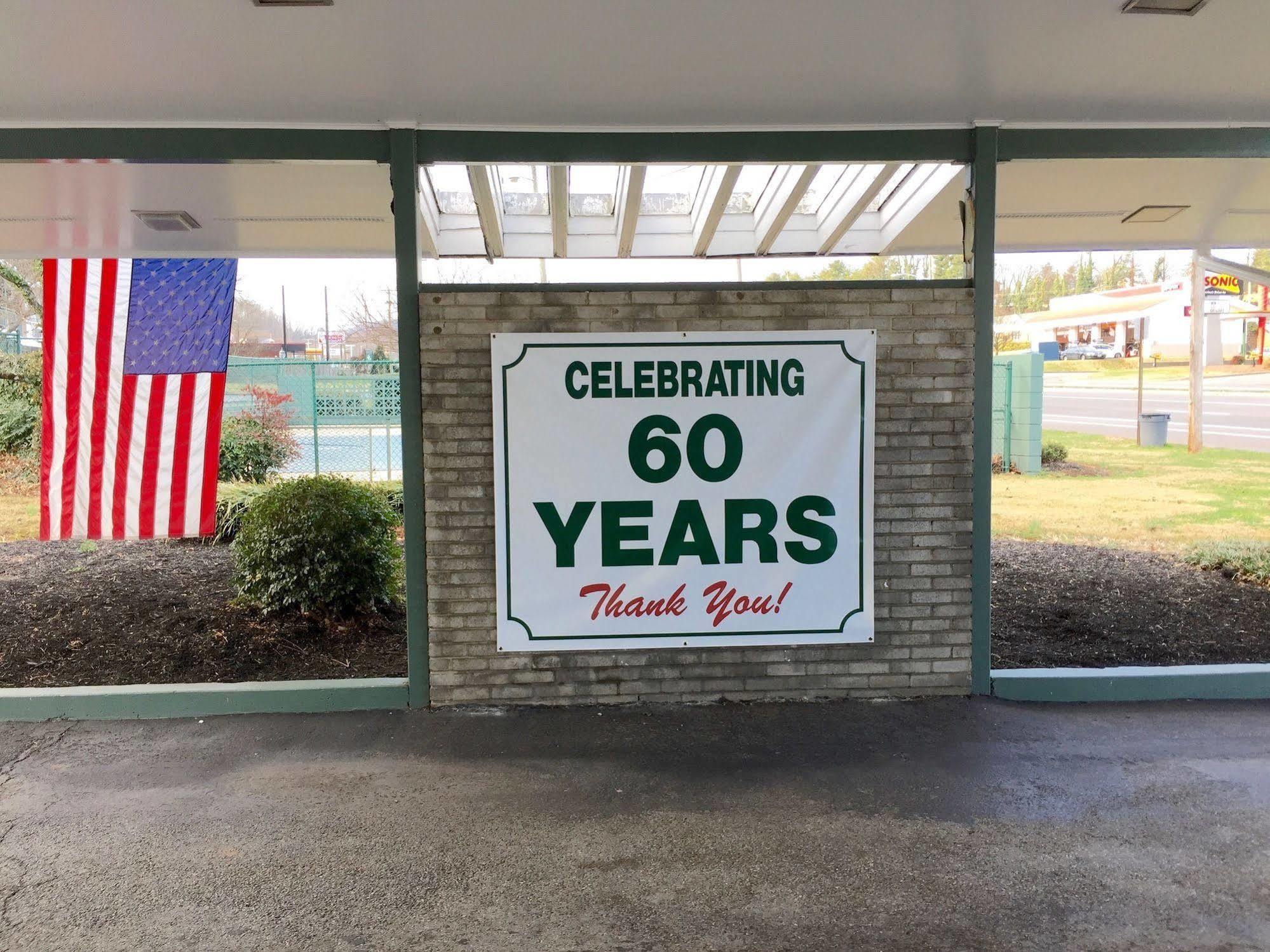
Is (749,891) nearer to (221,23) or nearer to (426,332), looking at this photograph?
(426,332)

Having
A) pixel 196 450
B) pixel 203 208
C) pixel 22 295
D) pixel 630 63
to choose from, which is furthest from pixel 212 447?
pixel 22 295

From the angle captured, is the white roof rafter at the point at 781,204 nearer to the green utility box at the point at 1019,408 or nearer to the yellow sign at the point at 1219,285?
the green utility box at the point at 1019,408

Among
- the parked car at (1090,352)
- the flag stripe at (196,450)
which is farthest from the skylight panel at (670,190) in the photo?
the parked car at (1090,352)

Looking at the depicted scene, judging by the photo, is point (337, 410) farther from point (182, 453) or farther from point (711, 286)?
point (711, 286)

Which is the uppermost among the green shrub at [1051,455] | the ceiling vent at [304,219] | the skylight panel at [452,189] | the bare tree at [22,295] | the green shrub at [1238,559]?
the bare tree at [22,295]

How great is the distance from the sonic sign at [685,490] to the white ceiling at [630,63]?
1165 millimetres

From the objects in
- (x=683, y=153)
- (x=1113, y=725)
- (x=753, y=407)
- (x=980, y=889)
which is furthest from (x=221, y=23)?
(x=1113, y=725)

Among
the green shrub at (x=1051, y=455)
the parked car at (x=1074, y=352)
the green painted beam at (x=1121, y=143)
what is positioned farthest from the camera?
the parked car at (x=1074, y=352)

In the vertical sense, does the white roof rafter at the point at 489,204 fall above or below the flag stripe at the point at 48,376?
above

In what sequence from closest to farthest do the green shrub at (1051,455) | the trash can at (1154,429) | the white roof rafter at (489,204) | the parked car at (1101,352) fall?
the white roof rafter at (489,204)
the green shrub at (1051,455)
the trash can at (1154,429)
the parked car at (1101,352)

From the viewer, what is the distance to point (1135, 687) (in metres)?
5.18

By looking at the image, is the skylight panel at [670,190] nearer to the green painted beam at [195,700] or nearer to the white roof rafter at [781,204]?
the white roof rafter at [781,204]

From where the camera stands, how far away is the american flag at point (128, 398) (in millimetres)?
6477

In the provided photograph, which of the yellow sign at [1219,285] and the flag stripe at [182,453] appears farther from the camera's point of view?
the yellow sign at [1219,285]
